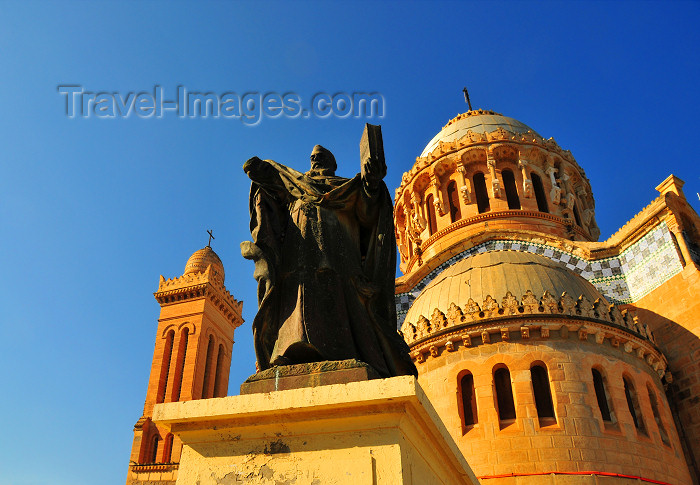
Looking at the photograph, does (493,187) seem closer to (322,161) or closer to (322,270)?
(322,161)

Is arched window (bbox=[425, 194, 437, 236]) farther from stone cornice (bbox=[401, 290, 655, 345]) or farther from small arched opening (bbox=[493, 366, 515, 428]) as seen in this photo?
small arched opening (bbox=[493, 366, 515, 428])

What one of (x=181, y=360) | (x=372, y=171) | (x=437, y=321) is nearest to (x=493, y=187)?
(x=437, y=321)

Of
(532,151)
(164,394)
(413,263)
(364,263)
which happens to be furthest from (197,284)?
(364,263)

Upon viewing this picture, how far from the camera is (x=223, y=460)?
303 cm

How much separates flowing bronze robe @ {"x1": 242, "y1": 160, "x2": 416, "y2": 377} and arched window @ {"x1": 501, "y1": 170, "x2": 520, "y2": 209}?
16.9m


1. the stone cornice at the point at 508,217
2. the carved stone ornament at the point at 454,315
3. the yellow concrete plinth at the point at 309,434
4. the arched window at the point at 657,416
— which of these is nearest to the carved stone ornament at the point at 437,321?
the carved stone ornament at the point at 454,315

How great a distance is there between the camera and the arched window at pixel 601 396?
11.2m

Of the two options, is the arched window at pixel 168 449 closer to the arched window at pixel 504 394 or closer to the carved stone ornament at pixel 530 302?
the arched window at pixel 504 394

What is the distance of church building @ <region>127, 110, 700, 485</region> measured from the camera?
35.5 ft

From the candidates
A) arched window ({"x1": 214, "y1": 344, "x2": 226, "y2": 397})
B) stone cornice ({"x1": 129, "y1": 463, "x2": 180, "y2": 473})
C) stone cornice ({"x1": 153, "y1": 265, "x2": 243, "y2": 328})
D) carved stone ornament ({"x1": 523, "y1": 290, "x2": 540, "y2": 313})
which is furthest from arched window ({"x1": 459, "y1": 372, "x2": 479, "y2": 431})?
arched window ({"x1": 214, "y1": 344, "x2": 226, "y2": 397})

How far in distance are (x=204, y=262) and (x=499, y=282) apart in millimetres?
35905

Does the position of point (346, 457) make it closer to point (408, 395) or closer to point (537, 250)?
point (408, 395)

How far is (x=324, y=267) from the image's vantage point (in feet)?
12.0

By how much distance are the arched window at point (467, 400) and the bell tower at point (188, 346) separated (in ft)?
92.2
